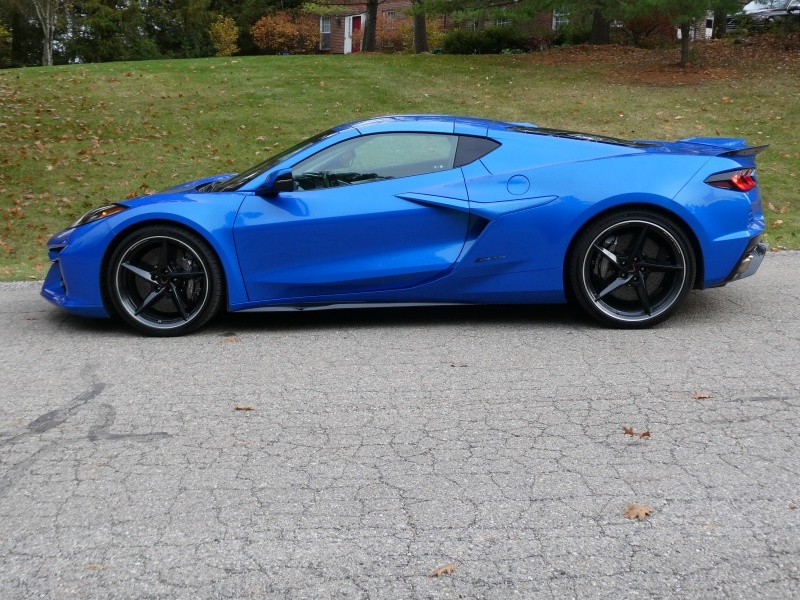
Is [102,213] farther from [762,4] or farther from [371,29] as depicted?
[371,29]

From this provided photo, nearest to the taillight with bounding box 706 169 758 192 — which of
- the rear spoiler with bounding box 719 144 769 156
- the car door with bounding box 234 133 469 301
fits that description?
the rear spoiler with bounding box 719 144 769 156

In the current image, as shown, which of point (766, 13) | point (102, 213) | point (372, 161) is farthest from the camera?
point (766, 13)

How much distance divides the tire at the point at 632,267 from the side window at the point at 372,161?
1.06 m

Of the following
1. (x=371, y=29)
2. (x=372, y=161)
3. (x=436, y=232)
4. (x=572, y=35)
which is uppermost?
(x=371, y=29)

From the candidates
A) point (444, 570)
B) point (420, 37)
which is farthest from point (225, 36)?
point (444, 570)

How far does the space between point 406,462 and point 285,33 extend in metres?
39.8

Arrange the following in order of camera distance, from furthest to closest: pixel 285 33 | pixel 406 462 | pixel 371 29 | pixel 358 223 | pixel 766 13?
1. pixel 285 33
2. pixel 371 29
3. pixel 766 13
4. pixel 358 223
5. pixel 406 462

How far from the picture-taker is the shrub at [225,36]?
1619 inches

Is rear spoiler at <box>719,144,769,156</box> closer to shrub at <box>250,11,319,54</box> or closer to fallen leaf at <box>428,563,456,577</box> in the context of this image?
fallen leaf at <box>428,563,456,577</box>

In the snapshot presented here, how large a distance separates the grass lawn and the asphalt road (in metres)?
4.06

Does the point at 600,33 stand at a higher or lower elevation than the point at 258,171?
higher

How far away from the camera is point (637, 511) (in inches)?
136

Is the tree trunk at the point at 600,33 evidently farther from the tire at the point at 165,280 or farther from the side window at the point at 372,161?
the tire at the point at 165,280

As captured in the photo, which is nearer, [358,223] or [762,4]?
[358,223]
